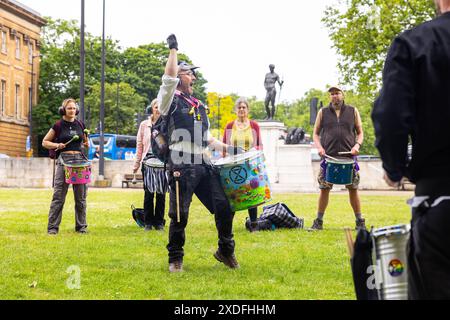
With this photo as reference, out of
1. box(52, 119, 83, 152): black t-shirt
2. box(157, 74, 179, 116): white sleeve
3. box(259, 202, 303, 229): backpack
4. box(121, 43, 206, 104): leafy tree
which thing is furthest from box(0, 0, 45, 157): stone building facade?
box(157, 74, 179, 116): white sleeve

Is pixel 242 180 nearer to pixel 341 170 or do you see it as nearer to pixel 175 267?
pixel 175 267

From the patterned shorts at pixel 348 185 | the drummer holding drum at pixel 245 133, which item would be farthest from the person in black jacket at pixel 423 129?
the drummer holding drum at pixel 245 133

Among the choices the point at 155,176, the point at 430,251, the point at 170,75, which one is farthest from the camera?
the point at 155,176

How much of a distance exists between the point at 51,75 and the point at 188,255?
2836 inches

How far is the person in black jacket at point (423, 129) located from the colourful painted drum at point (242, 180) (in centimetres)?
484

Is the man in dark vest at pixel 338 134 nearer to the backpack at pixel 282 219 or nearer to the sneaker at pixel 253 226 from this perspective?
the backpack at pixel 282 219

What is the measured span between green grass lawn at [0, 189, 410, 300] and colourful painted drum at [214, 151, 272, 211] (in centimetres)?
72

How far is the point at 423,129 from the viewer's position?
3.63 meters

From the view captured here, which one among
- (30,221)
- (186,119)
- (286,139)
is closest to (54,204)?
(30,221)

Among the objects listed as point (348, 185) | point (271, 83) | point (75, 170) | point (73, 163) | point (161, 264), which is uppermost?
Result: point (271, 83)

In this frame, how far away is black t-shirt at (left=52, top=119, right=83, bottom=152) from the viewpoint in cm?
1236

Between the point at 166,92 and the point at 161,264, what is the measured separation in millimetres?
2199

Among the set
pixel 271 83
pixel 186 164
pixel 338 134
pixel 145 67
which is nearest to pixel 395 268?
pixel 186 164
